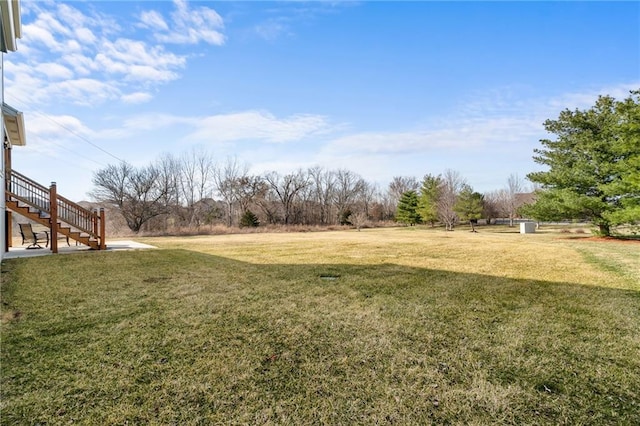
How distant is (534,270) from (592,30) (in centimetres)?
670

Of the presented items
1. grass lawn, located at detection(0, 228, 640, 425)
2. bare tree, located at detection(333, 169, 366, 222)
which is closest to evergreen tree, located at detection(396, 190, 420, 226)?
bare tree, located at detection(333, 169, 366, 222)

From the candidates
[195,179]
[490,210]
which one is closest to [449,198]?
[490,210]

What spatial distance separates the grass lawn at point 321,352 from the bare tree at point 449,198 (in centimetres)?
2417

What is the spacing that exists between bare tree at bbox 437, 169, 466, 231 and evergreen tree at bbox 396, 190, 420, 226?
11.4ft

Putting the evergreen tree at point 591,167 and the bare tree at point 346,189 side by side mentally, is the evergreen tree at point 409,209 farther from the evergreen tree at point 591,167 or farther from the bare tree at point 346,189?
the evergreen tree at point 591,167

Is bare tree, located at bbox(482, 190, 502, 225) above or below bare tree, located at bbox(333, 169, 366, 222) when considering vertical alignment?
below

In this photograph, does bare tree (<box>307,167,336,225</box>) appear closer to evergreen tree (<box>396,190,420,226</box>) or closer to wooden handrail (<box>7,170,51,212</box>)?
evergreen tree (<box>396,190,420,226</box>)

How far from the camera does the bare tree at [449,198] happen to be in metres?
28.5

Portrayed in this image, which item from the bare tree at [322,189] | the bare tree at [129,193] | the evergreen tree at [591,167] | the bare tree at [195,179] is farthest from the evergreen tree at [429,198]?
the bare tree at [129,193]

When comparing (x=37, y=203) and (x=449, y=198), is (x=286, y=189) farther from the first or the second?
(x=37, y=203)

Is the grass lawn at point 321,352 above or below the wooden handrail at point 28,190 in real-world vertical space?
below

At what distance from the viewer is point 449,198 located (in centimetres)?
3100

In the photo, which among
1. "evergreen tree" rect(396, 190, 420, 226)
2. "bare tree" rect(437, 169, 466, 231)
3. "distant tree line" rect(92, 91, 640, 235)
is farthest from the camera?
"evergreen tree" rect(396, 190, 420, 226)

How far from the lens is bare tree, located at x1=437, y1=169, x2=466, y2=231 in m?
28.5
